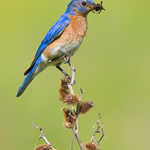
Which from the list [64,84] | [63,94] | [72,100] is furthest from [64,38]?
[72,100]

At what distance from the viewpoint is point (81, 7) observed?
277 inches

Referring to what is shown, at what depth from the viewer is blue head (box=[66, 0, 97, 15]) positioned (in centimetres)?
689

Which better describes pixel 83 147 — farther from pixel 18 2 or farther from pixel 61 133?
pixel 18 2

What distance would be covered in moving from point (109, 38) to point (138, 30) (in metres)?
0.59

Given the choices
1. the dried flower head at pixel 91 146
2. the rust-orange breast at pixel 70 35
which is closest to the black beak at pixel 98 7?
the rust-orange breast at pixel 70 35

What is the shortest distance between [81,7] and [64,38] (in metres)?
0.58

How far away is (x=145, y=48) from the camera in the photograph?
934 cm

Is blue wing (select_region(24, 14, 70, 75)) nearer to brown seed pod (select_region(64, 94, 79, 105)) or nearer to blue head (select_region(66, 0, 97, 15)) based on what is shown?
blue head (select_region(66, 0, 97, 15))

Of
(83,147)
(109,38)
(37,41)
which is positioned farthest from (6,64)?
(83,147)

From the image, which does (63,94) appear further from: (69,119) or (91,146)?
(91,146)

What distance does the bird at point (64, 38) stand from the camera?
668 cm

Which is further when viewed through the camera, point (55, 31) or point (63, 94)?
point (55, 31)

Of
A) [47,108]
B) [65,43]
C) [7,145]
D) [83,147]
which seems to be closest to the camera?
[83,147]

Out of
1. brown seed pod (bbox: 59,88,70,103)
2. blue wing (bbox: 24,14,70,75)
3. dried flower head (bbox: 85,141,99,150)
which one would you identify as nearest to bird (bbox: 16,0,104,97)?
blue wing (bbox: 24,14,70,75)
